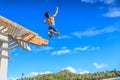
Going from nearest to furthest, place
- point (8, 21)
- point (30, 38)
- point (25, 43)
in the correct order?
point (8, 21)
point (30, 38)
point (25, 43)

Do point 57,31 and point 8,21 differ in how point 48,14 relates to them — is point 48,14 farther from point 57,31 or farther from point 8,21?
point 8,21

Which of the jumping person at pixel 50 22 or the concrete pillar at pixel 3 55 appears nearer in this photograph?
the concrete pillar at pixel 3 55

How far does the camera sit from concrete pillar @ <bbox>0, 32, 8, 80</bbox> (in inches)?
258

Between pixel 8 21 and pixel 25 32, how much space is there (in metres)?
0.62

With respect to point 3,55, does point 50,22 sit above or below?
above

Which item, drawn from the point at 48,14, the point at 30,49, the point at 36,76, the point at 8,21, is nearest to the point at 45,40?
the point at 30,49

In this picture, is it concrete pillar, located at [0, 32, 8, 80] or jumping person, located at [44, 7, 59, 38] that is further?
jumping person, located at [44, 7, 59, 38]

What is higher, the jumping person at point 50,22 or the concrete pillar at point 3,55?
the jumping person at point 50,22

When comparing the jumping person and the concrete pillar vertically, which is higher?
the jumping person

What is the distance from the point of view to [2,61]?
21.6ft

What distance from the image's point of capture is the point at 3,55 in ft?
21.7

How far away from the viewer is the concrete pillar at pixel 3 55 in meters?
6.54

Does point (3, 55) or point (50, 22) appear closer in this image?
point (3, 55)

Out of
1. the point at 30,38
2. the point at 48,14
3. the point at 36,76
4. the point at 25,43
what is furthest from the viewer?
the point at 36,76
